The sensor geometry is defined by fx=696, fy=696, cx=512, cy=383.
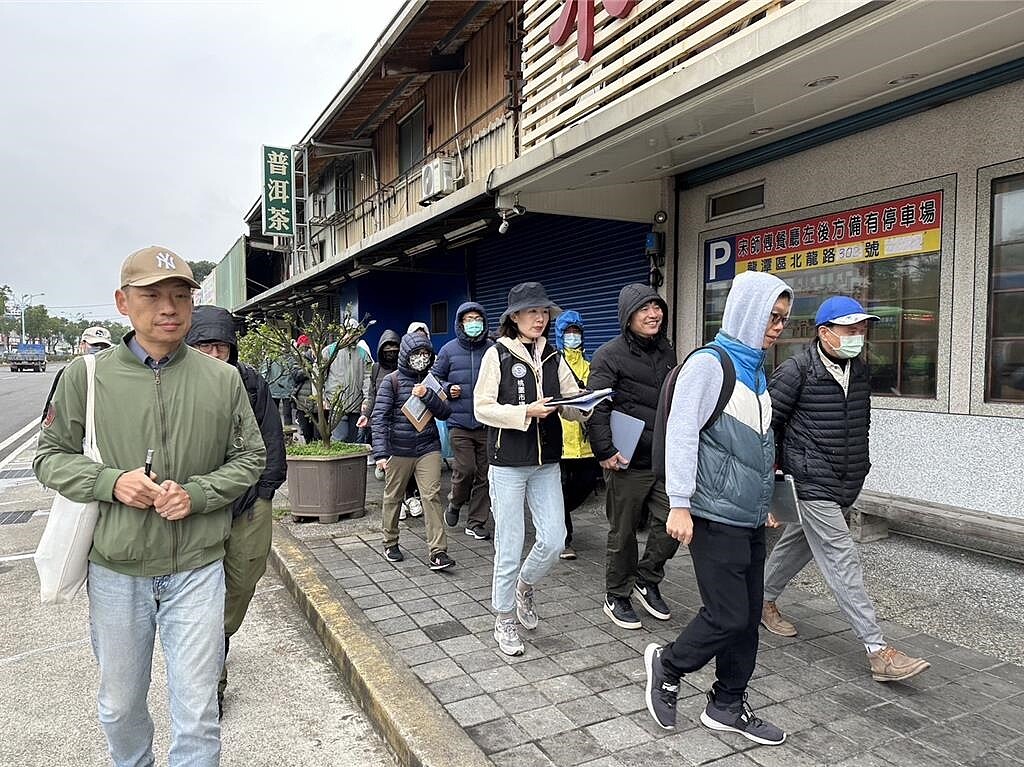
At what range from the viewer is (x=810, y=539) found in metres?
3.64

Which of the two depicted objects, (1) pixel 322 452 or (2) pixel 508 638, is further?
(1) pixel 322 452

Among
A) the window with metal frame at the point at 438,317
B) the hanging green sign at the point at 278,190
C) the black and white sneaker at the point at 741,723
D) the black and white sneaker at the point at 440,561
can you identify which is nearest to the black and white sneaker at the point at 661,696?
the black and white sneaker at the point at 741,723

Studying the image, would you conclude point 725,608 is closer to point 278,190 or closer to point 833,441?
point 833,441

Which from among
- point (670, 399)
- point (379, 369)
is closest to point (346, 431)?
point (379, 369)

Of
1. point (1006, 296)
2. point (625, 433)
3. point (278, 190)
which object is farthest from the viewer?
point (278, 190)

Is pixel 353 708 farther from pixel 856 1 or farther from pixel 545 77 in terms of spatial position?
pixel 545 77

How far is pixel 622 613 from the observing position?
414 cm

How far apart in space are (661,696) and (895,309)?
368 cm

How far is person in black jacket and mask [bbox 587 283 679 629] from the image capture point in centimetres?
414

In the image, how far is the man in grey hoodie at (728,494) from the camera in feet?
9.38

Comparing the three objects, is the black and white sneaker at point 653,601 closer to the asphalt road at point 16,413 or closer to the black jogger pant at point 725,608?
the black jogger pant at point 725,608

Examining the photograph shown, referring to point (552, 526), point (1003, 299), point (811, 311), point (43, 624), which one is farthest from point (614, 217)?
point (43, 624)

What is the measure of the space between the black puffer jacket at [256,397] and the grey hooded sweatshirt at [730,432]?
73.9 inches

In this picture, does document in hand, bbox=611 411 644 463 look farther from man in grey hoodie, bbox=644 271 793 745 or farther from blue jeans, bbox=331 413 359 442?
blue jeans, bbox=331 413 359 442
